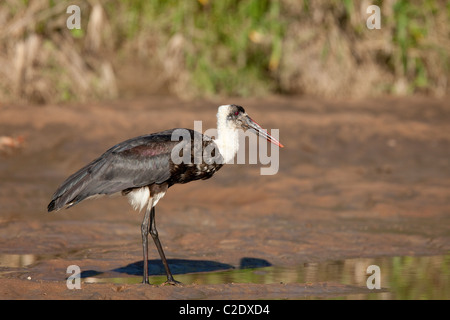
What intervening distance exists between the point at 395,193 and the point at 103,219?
3.19 meters

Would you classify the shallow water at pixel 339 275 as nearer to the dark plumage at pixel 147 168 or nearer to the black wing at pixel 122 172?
the dark plumage at pixel 147 168

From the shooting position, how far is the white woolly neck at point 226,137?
619 cm

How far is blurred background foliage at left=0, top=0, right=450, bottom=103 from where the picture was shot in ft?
39.6

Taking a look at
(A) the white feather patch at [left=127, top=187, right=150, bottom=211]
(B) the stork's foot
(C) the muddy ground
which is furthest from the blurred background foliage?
(B) the stork's foot

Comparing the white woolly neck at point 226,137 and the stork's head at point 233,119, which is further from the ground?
the stork's head at point 233,119

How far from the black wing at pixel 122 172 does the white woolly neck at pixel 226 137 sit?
14.1 inches

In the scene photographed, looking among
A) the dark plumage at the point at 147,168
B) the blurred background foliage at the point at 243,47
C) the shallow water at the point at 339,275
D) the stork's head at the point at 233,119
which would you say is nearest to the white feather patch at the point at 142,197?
the dark plumage at the point at 147,168

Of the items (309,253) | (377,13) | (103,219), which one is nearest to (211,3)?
(377,13)

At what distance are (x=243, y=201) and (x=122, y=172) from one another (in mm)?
2990

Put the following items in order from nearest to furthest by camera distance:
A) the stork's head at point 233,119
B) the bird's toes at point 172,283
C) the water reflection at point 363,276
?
1. the water reflection at point 363,276
2. the bird's toes at point 172,283
3. the stork's head at point 233,119
